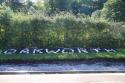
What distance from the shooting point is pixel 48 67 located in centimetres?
1834

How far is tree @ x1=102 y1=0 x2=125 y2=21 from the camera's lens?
137ft

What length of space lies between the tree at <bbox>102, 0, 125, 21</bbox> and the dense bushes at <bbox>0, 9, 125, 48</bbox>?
52.3ft

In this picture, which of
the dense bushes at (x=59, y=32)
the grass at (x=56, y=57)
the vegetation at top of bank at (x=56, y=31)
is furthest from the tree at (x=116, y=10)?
the grass at (x=56, y=57)

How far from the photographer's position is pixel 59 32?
85.2 ft

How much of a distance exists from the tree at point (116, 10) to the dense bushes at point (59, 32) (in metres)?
15.9

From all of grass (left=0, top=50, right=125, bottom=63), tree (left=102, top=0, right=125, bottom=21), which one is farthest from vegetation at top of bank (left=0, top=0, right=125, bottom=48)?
tree (left=102, top=0, right=125, bottom=21)

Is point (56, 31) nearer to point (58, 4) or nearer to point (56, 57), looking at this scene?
point (56, 57)

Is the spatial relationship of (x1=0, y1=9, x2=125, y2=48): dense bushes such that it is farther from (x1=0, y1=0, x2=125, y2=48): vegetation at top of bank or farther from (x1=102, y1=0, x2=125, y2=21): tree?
(x1=102, y1=0, x2=125, y2=21): tree

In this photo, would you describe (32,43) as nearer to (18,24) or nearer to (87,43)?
(18,24)

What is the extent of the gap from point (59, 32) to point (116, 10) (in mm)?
19522

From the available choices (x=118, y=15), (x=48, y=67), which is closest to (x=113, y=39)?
(x=48, y=67)

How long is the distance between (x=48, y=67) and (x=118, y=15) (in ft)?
85.1

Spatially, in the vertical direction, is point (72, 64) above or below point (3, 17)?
below

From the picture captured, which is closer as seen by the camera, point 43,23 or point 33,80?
point 33,80
